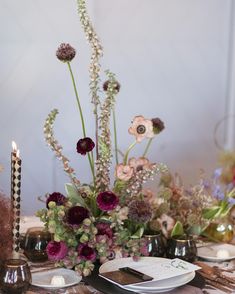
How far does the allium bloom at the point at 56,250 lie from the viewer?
139 centimetres

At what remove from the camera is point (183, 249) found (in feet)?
5.04

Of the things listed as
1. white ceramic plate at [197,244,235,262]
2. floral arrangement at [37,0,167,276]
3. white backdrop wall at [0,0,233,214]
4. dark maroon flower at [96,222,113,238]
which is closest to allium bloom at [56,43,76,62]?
floral arrangement at [37,0,167,276]

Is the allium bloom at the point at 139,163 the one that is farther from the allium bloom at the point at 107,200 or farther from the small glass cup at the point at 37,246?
the small glass cup at the point at 37,246

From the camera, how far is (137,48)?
111 inches

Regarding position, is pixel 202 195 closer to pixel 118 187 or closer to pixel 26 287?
pixel 118 187

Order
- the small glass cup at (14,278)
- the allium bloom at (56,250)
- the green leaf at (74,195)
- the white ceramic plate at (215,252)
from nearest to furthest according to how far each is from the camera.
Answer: the small glass cup at (14,278), the allium bloom at (56,250), the green leaf at (74,195), the white ceramic plate at (215,252)

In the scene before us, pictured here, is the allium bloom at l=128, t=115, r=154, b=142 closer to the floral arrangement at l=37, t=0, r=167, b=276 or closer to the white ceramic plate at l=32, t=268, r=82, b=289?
the floral arrangement at l=37, t=0, r=167, b=276

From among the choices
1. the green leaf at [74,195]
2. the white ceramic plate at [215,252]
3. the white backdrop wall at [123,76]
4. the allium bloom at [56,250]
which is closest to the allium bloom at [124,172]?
the green leaf at [74,195]

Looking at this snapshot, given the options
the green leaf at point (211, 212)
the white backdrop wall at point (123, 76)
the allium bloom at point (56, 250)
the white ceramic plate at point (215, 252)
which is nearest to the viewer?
the allium bloom at point (56, 250)

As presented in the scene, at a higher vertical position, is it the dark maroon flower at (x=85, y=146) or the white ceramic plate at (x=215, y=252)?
the dark maroon flower at (x=85, y=146)

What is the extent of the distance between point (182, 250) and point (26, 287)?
478 mm

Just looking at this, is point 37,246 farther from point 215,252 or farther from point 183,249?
point 215,252

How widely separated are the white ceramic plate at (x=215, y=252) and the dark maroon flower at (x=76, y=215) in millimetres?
411

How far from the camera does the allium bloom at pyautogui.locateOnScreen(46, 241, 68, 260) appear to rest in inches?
54.7
